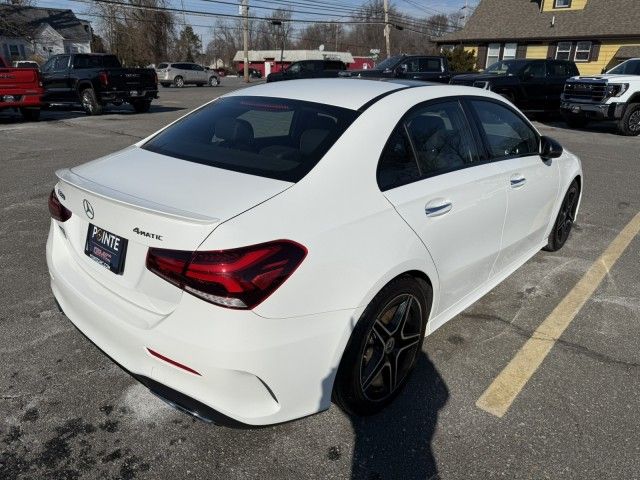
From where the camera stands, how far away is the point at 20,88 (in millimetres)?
13602

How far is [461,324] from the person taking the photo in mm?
3514

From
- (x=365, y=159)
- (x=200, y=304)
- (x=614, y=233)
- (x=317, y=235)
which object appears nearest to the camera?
(x=200, y=304)

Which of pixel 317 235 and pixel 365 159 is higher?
pixel 365 159

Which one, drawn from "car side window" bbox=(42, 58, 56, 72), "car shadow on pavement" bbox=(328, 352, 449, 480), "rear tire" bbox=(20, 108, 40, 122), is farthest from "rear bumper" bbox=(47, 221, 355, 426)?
"car side window" bbox=(42, 58, 56, 72)

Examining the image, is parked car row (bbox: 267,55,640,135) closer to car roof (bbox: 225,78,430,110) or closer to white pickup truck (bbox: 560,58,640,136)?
white pickup truck (bbox: 560,58,640,136)

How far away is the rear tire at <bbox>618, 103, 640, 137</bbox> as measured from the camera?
1283cm

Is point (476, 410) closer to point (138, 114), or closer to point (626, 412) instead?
point (626, 412)

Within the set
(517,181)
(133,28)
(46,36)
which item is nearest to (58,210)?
(517,181)

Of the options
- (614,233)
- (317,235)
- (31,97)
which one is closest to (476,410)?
(317,235)

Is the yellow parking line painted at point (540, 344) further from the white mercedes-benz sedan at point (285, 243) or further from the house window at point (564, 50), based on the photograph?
the house window at point (564, 50)

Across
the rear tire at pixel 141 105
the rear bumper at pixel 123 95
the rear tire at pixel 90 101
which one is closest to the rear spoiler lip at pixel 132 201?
the rear bumper at pixel 123 95

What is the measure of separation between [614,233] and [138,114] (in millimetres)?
15571

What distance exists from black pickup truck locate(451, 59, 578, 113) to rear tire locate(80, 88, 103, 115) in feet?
37.7

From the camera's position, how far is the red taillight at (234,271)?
6.03 ft
